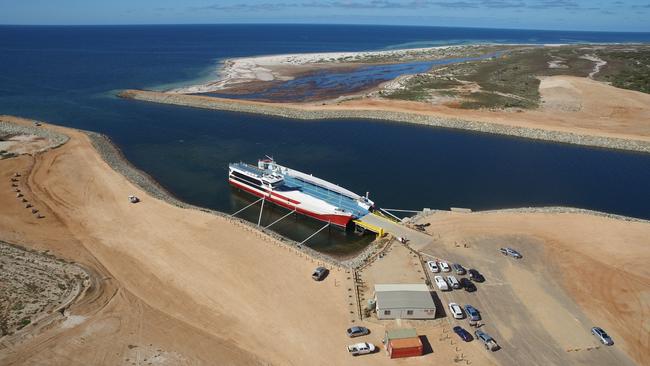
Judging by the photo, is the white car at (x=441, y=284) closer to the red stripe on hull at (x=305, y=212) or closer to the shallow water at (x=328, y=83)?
the red stripe on hull at (x=305, y=212)

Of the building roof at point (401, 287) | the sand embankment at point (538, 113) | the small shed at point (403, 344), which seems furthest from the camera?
the sand embankment at point (538, 113)

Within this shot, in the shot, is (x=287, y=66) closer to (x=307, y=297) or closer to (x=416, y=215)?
(x=416, y=215)

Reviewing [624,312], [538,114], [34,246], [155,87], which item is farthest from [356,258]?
[155,87]

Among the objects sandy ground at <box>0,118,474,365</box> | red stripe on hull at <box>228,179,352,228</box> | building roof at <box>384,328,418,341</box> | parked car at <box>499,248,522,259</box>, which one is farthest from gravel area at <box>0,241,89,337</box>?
parked car at <box>499,248,522,259</box>

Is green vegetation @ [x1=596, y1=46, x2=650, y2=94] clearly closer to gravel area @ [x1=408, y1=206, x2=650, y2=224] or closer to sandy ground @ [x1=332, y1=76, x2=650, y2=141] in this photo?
sandy ground @ [x1=332, y1=76, x2=650, y2=141]

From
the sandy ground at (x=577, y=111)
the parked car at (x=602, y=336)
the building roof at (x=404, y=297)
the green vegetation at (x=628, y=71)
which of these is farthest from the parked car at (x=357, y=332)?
the green vegetation at (x=628, y=71)

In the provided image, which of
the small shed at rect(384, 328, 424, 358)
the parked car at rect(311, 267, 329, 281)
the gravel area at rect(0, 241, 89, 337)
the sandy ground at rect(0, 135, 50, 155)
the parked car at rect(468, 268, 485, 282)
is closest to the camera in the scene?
the small shed at rect(384, 328, 424, 358)

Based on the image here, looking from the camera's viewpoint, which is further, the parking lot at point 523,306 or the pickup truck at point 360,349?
the parking lot at point 523,306

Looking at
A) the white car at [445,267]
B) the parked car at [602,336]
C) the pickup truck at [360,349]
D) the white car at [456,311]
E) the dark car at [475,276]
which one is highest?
the white car at [445,267]

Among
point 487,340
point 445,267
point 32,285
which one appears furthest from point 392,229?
point 32,285
